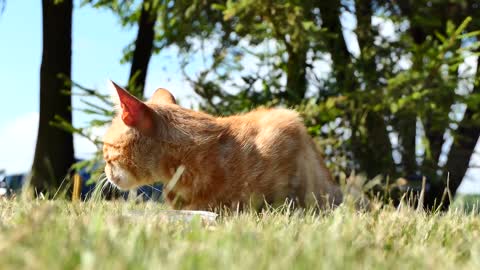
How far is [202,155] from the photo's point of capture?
334cm

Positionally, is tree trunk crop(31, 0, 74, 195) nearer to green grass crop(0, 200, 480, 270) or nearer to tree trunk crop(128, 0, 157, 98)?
tree trunk crop(128, 0, 157, 98)

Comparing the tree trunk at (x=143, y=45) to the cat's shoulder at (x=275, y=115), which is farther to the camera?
the tree trunk at (x=143, y=45)

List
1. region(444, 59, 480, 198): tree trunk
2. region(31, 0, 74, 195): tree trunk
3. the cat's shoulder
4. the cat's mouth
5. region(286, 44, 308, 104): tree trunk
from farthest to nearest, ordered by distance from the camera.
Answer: region(31, 0, 74, 195): tree trunk → region(444, 59, 480, 198): tree trunk → region(286, 44, 308, 104): tree trunk → the cat's shoulder → the cat's mouth

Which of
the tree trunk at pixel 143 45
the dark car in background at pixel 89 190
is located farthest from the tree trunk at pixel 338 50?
the tree trunk at pixel 143 45

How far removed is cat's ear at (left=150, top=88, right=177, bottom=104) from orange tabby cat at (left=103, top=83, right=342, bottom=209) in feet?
1.17

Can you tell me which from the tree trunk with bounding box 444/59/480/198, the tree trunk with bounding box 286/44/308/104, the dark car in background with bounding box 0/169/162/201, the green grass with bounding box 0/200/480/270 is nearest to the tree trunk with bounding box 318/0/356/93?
the tree trunk with bounding box 286/44/308/104

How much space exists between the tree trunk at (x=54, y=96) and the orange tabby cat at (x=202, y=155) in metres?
5.12

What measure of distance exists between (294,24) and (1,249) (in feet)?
17.8

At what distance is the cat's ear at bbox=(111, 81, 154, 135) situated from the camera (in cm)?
327

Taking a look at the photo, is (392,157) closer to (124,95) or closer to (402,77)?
(402,77)

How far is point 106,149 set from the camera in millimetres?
3568

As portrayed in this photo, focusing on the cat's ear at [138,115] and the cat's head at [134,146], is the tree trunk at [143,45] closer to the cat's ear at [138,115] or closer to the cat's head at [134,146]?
the cat's head at [134,146]

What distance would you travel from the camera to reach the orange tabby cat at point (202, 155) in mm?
3340

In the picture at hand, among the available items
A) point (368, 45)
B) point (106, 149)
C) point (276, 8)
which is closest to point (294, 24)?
point (276, 8)
